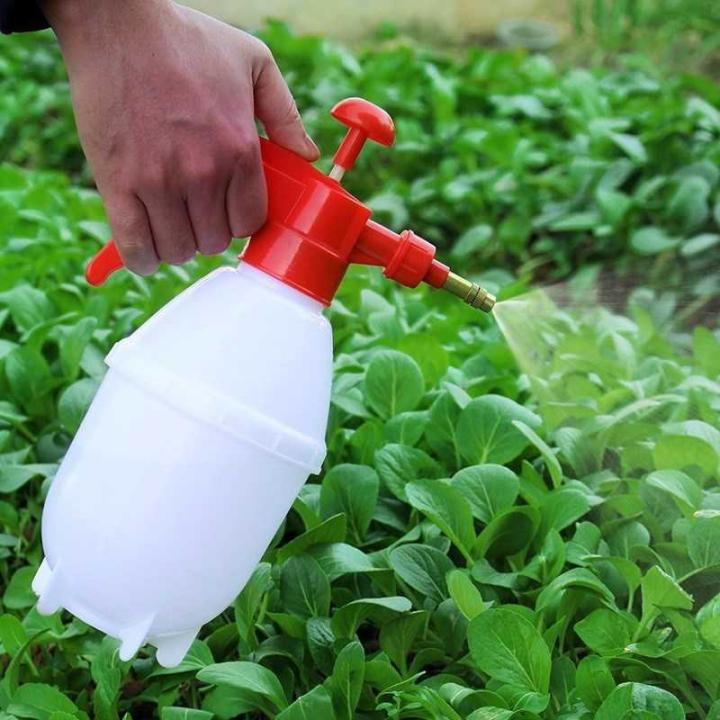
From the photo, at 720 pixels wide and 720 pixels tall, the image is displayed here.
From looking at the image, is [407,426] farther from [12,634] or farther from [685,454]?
[12,634]

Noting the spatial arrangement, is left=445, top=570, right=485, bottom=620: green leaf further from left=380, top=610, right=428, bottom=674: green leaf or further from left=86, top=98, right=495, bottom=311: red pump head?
left=86, top=98, right=495, bottom=311: red pump head

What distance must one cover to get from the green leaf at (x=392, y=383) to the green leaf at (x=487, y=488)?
0.85ft

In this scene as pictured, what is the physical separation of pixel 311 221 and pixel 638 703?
0.53 meters

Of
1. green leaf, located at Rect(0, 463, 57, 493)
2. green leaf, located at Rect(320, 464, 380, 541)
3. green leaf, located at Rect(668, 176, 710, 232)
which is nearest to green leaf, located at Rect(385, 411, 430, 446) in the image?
green leaf, located at Rect(320, 464, 380, 541)

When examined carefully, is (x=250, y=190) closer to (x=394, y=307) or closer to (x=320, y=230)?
(x=320, y=230)

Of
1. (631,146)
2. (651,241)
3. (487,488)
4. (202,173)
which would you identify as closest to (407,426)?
(487,488)

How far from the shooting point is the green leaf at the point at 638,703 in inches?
43.4

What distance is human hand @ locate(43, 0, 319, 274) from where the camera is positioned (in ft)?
3.50

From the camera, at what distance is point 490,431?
1.56 m

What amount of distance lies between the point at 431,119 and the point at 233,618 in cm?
237

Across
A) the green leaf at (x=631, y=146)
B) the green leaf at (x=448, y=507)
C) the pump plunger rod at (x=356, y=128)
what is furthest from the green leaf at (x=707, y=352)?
the green leaf at (x=631, y=146)

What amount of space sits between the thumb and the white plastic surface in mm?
131

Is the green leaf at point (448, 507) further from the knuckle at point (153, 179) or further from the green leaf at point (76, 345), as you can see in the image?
the green leaf at point (76, 345)

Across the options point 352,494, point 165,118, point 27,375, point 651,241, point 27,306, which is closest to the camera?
point 165,118
